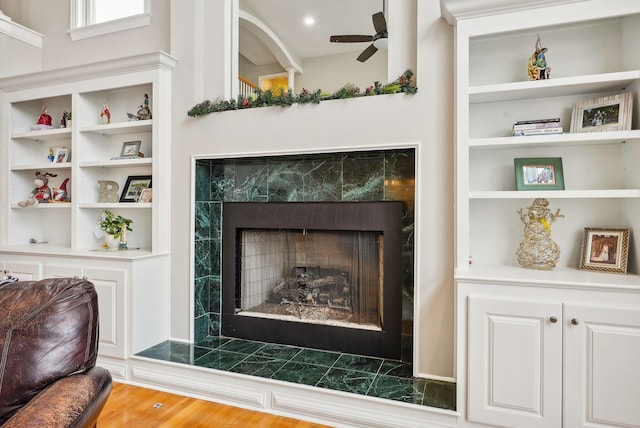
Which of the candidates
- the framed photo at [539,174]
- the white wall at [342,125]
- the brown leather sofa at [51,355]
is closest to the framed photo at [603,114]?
the framed photo at [539,174]

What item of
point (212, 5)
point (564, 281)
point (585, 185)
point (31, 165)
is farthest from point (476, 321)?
point (31, 165)

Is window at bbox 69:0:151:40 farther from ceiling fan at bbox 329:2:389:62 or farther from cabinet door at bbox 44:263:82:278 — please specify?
cabinet door at bbox 44:263:82:278

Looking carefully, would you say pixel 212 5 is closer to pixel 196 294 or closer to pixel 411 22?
pixel 411 22

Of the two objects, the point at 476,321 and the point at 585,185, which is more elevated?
the point at 585,185

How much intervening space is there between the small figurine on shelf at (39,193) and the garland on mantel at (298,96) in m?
1.76

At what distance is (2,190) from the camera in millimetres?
3553

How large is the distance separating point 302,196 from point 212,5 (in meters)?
1.68

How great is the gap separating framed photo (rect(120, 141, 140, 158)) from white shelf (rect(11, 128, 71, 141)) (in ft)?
1.58

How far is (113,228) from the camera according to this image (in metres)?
3.11

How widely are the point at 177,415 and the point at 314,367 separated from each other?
88 cm

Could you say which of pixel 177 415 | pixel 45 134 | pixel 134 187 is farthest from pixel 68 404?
pixel 45 134

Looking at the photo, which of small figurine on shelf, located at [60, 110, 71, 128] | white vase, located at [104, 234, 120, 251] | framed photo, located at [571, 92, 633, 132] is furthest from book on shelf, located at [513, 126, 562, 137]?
small figurine on shelf, located at [60, 110, 71, 128]

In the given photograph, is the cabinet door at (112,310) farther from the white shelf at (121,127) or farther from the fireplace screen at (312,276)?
the white shelf at (121,127)

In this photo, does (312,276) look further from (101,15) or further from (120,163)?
(101,15)
